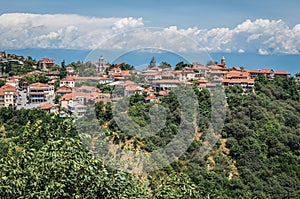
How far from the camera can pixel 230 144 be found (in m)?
13.0

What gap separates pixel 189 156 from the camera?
1179cm

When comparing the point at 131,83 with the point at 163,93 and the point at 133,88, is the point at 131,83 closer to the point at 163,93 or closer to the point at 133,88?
the point at 133,88

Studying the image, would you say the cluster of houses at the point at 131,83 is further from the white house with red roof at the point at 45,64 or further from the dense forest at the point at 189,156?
the white house with red roof at the point at 45,64

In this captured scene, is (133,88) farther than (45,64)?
No

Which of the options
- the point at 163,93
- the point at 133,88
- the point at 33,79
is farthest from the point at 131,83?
the point at 33,79

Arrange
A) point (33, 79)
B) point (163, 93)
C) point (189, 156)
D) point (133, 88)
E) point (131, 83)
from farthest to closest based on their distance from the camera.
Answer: point (33, 79), point (163, 93), point (131, 83), point (133, 88), point (189, 156)

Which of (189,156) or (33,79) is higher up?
(33,79)

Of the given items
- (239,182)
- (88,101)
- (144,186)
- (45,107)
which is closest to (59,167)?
(144,186)

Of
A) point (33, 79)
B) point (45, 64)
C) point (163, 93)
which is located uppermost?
point (45, 64)

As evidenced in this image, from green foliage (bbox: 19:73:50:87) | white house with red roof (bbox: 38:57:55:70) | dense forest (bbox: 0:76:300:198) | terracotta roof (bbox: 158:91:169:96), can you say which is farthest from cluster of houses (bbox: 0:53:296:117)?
white house with red roof (bbox: 38:57:55:70)

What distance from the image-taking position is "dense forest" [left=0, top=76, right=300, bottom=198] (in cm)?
184

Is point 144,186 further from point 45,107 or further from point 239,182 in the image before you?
point 45,107

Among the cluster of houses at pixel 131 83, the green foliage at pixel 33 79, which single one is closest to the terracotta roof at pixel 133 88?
the cluster of houses at pixel 131 83

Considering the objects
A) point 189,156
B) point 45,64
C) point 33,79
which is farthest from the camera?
point 45,64
